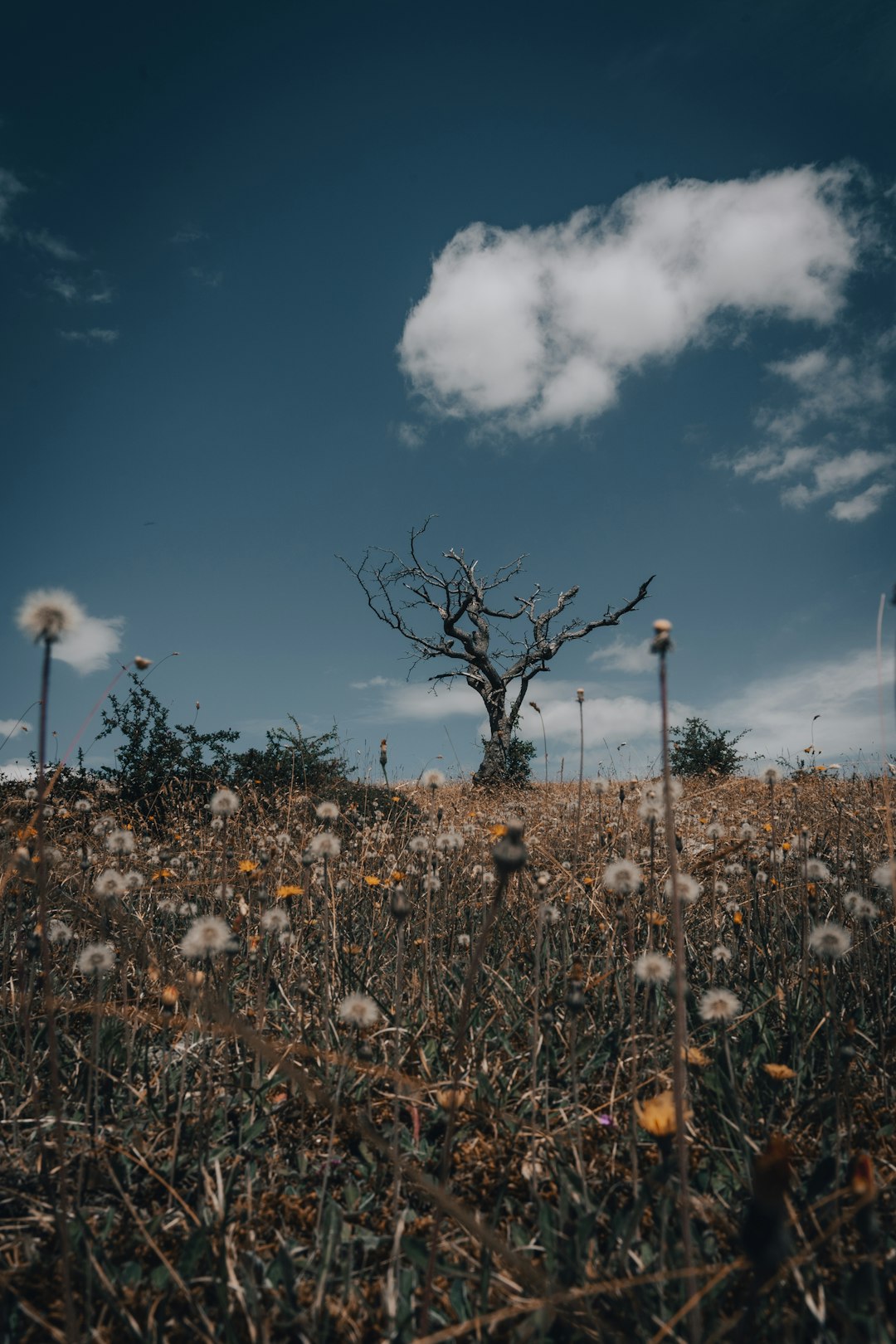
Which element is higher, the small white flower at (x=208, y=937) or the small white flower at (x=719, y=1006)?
the small white flower at (x=208, y=937)

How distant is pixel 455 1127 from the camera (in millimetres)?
1868

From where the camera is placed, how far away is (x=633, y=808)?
736 centimetres

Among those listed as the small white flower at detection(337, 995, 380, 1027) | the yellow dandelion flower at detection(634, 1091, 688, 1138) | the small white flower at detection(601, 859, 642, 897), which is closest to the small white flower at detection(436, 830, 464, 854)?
the small white flower at detection(601, 859, 642, 897)

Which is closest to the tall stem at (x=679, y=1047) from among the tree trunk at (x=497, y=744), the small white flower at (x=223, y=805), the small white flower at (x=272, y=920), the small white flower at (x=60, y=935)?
the small white flower at (x=272, y=920)

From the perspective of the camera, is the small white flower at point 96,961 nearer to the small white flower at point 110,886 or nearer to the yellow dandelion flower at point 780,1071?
the small white flower at point 110,886

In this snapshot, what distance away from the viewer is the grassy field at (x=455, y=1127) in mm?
1290

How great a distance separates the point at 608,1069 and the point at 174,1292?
1326 millimetres

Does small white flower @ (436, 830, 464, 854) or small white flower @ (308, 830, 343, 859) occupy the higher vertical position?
small white flower @ (308, 830, 343, 859)

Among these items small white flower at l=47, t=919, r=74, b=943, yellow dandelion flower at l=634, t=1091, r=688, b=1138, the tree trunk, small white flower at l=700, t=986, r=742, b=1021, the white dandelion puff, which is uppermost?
the tree trunk

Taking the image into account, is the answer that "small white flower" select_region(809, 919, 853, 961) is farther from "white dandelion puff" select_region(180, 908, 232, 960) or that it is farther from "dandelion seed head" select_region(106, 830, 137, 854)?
"dandelion seed head" select_region(106, 830, 137, 854)

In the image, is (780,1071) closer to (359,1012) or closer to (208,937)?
(359,1012)

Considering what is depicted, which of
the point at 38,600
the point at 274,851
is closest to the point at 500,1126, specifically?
the point at 38,600

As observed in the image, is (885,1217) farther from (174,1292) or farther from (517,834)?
(174,1292)

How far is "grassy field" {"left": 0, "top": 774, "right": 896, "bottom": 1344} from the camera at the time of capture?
129cm
